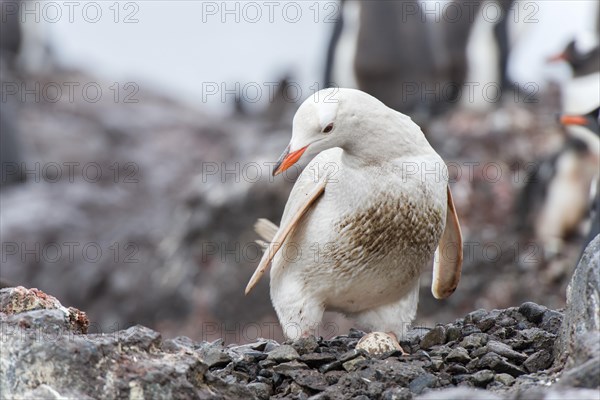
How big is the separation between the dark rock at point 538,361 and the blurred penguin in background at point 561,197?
6656 mm

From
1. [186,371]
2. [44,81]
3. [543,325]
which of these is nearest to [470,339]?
[543,325]

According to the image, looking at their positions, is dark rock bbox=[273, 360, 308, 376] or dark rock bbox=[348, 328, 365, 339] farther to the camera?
dark rock bbox=[348, 328, 365, 339]

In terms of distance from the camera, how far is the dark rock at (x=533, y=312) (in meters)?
4.75

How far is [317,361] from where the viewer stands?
4.17 meters

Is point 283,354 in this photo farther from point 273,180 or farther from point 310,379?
point 273,180

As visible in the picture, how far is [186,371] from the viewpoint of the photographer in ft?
11.4

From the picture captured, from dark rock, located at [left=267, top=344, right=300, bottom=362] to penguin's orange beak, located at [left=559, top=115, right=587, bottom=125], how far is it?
4276mm

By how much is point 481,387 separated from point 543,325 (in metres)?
0.97

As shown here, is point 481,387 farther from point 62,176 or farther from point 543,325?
point 62,176

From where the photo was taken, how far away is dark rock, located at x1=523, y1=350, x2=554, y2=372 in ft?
13.1

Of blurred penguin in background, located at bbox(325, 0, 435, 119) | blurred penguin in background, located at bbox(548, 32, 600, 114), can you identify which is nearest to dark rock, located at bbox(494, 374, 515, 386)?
blurred penguin in background, located at bbox(548, 32, 600, 114)

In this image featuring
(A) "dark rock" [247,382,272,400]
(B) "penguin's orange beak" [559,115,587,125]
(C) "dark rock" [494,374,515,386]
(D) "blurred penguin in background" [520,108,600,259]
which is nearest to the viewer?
(C) "dark rock" [494,374,515,386]

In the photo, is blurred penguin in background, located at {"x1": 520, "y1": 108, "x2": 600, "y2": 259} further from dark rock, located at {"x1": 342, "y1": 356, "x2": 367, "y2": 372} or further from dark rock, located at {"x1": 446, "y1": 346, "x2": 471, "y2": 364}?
dark rock, located at {"x1": 342, "y1": 356, "x2": 367, "y2": 372}

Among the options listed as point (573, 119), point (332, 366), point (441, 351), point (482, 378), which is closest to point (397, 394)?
point (482, 378)
